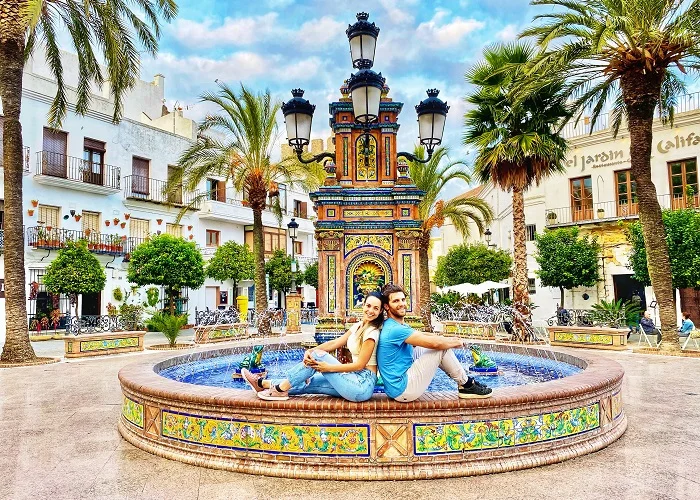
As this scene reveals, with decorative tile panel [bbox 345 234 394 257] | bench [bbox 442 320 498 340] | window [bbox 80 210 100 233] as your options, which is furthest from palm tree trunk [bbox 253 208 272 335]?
decorative tile panel [bbox 345 234 394 257]

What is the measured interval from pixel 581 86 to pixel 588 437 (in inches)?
553

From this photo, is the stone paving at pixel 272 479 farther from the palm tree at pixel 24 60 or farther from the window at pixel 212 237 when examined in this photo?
the window at pixel 212 237

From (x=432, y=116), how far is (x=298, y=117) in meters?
2.35

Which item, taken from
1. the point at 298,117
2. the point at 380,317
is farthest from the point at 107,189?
the point at 380,317

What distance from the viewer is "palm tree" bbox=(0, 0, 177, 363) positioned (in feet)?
45.6

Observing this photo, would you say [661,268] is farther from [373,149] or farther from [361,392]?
[361,392]

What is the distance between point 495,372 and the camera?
8.88m

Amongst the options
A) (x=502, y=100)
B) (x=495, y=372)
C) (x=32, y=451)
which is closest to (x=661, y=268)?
(x=502, y=100)

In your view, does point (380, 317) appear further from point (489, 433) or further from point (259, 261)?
point (259, 261)

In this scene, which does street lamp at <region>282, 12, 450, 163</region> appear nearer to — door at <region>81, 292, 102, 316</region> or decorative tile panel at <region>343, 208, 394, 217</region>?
decorative tile panel at <region>343, 208, 394, 217</region>

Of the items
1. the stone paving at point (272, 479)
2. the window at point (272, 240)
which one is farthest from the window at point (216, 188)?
the stone paving at point (272, 479)

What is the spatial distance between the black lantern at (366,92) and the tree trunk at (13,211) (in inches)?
401

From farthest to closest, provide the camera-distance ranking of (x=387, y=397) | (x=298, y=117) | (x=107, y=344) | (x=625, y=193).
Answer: (x=625, y=193) < (x=107, y=344) < (x=298, y=117) < (x=387, y=397)

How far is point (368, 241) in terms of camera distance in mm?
10336
